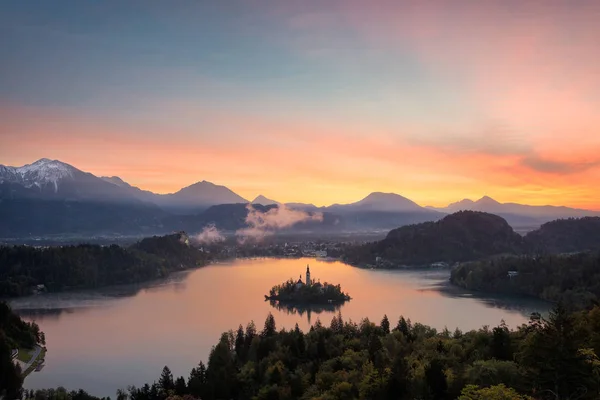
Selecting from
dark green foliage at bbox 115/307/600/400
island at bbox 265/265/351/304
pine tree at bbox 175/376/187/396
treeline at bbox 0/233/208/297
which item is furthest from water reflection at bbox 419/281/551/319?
treeline at bbox 0/233/208/297

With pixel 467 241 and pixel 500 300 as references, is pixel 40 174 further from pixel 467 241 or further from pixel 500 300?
pixel 500 300

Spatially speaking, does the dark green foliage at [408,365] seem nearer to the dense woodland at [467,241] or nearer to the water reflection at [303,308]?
the water reflection at [303,308]

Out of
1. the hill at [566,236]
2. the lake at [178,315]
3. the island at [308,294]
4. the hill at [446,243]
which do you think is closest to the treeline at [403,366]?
the lake at [178,315]

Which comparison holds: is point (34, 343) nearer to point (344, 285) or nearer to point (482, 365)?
point (482, 365)

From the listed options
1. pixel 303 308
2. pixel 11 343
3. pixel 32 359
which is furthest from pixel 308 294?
pixel 11 343

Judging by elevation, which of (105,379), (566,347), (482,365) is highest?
(566,347)

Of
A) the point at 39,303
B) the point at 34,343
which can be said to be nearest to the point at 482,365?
the point at 34,343
